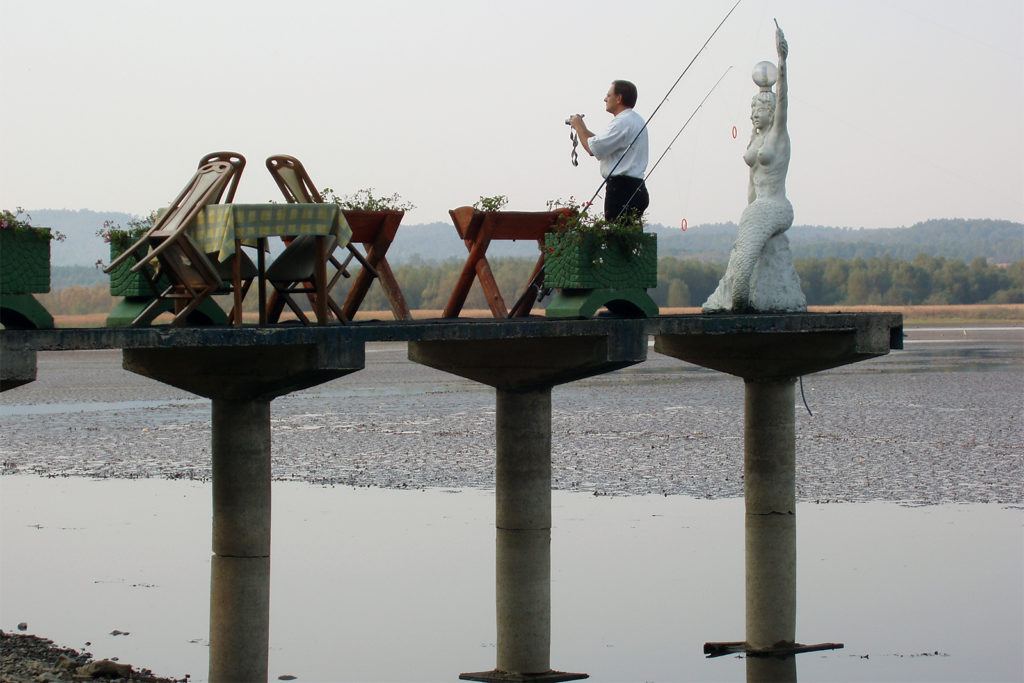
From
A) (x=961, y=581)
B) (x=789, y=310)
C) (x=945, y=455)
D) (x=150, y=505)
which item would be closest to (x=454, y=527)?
(x=150, y=505)

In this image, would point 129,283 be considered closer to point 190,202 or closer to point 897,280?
point 190,202

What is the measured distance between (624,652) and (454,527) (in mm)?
5381

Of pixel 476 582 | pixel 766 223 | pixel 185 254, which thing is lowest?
pixel 476 582

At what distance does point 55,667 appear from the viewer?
13.4m

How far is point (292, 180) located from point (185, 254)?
952 mm

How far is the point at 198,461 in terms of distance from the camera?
25.9 metres

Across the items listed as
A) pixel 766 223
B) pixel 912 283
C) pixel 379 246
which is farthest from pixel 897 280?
pixel 379 246

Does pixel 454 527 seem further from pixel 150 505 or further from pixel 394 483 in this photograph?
pixel 150 505

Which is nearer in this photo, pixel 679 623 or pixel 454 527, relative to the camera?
pixel 679 623

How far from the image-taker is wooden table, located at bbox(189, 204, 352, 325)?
970cm

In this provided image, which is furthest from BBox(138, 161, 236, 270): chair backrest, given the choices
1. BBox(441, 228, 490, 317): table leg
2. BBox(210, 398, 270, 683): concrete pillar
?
BBox(441, 228, 490, 317): table leg

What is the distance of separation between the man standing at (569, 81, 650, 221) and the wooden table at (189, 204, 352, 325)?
10.2ft

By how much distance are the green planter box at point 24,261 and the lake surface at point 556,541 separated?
562cm

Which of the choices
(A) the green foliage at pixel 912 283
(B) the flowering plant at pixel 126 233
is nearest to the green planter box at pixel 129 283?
(B) the flowering plant at pixel 126 233
